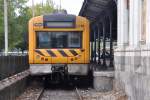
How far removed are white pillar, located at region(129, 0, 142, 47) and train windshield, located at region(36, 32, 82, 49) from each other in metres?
6.60

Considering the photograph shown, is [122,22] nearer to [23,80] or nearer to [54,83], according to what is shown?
[23,80]

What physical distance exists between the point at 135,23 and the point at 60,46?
7.98m

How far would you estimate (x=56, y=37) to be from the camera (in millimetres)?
25578

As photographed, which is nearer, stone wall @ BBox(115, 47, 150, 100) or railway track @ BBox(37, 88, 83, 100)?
stone wall @ BBox(115, 47, 150, 100)

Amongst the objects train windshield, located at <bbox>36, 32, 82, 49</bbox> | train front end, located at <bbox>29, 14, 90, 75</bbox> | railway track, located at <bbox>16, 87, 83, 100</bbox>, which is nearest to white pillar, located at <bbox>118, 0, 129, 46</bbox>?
railway track, located at <bbox>16, 87, 83, 100</bbox>

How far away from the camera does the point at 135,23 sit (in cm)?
1800

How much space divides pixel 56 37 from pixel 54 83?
3962 millimetres

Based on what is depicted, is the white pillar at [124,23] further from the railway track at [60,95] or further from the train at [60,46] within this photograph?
the train at [60,46]

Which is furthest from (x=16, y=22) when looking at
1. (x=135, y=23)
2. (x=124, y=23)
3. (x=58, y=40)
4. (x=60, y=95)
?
(x=135, y=23)

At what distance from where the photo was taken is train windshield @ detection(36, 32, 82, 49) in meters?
25.4

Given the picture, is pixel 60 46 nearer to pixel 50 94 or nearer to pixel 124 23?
pixel 50 94

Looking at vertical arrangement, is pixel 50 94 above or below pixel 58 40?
below

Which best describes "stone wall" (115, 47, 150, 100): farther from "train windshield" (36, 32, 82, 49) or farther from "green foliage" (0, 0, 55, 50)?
"green foliage" (0, 0, 55, 50)

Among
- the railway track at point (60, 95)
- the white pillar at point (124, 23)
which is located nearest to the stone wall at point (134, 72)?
the white pillar at point (124, 23)
